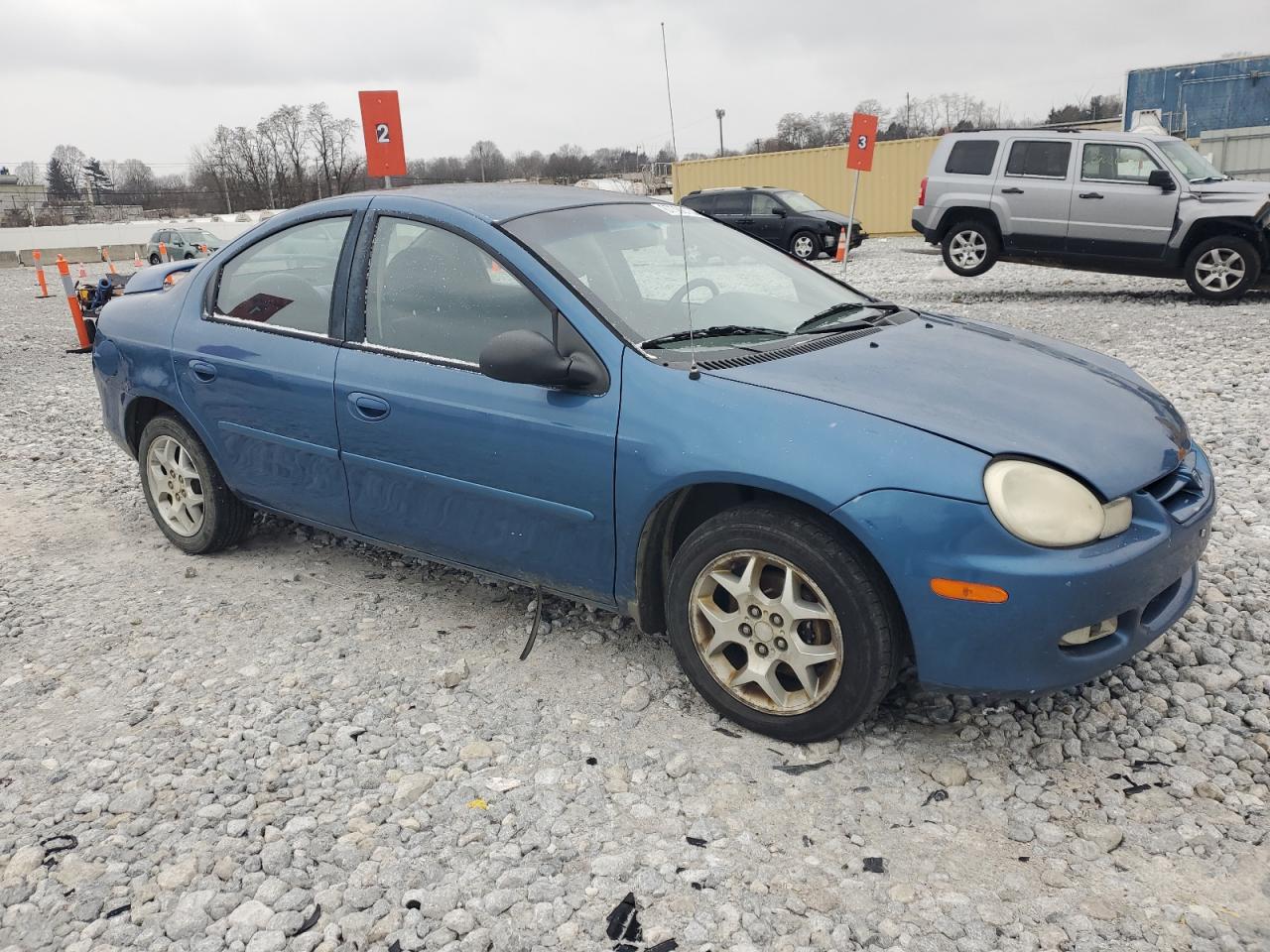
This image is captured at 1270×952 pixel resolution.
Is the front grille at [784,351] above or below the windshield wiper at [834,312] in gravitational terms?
below

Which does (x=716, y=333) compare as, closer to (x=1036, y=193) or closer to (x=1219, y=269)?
(x=1219, y=269)

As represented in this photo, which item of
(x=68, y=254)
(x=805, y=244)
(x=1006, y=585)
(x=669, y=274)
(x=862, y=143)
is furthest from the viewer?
(x=68, y=254)

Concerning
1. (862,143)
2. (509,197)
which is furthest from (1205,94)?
(509,197)

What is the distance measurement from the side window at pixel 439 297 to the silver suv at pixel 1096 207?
10291 millimetres

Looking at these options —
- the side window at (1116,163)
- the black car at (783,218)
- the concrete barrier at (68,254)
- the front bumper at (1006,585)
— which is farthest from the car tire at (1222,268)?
the concrete barrier at (68,254)

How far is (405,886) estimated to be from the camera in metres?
2.40

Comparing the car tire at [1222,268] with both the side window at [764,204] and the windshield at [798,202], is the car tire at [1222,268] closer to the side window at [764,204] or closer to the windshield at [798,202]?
the windshield at [798,202]

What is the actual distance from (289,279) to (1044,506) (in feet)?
9.87

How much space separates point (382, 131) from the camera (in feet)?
31.5

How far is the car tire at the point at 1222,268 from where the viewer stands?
35.7 feet

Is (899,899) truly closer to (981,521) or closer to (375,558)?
(981,521)

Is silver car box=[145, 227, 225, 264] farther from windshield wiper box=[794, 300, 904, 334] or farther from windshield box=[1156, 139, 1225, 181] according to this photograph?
windshield wiper box=[794, 300, 904, 334]

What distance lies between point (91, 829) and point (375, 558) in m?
1.97

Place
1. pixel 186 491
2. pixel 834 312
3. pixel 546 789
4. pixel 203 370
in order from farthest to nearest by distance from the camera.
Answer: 1. pixel 186 491
2. pixel 203 370
3. pixel 834 312
4. pixel 546 789
